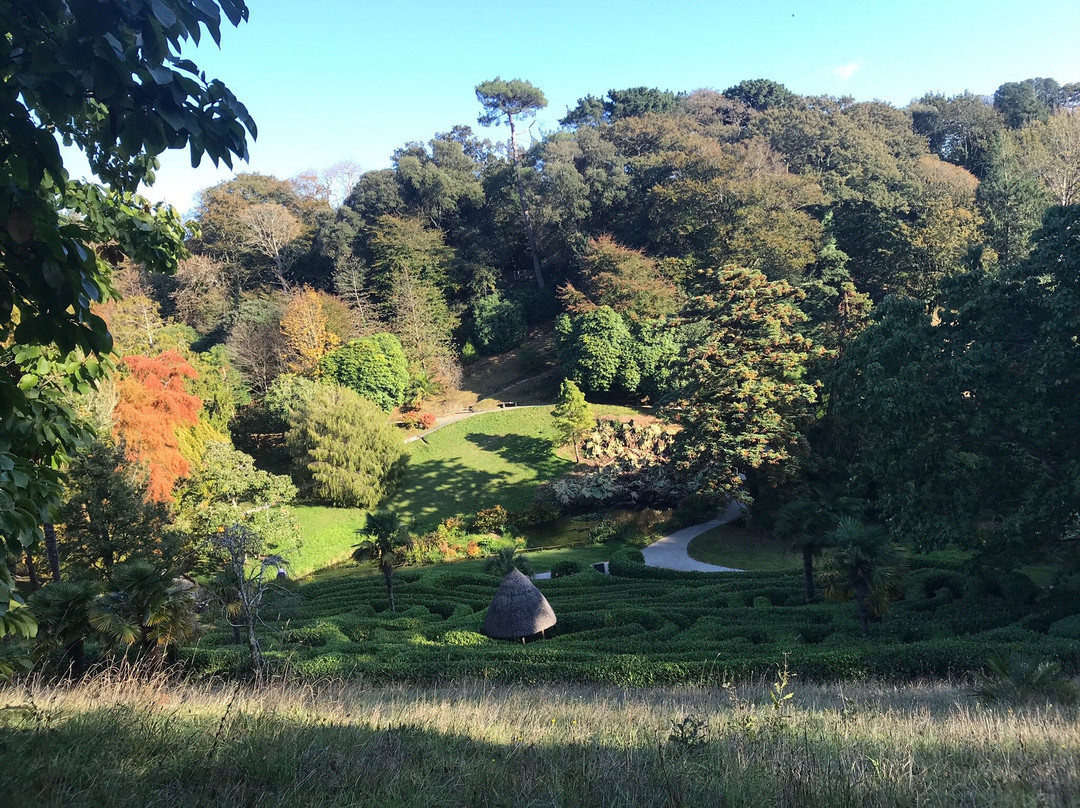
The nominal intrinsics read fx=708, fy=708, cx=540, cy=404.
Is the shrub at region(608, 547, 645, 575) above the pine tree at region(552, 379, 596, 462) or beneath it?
beneath

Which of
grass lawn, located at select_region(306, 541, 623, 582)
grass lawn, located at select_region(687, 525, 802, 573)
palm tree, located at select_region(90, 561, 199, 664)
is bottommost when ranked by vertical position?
grass lawn, located at select_region(687, 525, 802, 573)

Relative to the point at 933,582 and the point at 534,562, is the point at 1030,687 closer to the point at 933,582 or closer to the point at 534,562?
the point at 933,582

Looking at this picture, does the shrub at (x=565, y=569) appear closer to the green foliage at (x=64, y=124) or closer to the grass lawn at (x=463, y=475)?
the grass lawn at (x=463, y=475)

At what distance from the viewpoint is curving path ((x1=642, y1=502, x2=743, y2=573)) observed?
944 inches

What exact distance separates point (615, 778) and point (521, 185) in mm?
49081

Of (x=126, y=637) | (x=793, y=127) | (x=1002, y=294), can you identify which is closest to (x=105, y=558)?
(x=126, y=637)

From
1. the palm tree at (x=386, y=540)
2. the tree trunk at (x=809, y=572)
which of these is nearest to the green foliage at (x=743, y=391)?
the tree trunk at (x=809, y=572)

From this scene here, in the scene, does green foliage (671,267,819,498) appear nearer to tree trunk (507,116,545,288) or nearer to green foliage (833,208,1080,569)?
green foliage (833,208,1080,569)

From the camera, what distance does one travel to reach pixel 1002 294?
49.2ft

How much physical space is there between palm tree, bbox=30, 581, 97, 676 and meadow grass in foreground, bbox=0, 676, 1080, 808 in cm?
591

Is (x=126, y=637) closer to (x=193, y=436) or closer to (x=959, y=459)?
(x=959, y=459)

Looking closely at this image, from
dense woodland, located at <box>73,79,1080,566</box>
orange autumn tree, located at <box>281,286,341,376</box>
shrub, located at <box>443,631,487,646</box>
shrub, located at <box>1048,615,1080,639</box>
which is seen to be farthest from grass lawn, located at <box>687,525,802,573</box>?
orange autumn tree, located at <box>281,286,341,376</box>

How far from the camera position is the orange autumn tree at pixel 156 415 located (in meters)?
25.1

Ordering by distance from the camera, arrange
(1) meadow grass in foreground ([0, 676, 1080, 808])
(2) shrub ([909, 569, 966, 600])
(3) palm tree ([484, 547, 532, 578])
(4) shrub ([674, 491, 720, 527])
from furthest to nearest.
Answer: (4) shrub ([674, 491, 720, 527])
(3) palm tree ([484, 547, 532, 578])
(2) shrub ([909, 569, 966, 600])
(1) meadow grass in foreground ([0, 676, 1080, 808])
